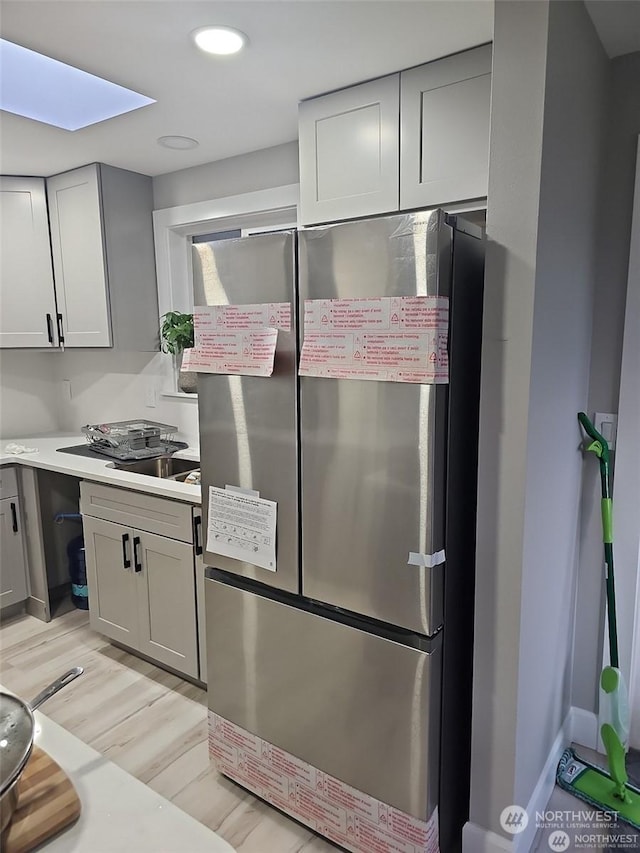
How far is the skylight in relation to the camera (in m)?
1.95

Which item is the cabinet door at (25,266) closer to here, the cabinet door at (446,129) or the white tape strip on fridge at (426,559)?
the cabinet door at (446,129)

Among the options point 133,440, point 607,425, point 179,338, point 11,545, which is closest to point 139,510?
point 133,440

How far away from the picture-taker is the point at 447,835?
158 cm

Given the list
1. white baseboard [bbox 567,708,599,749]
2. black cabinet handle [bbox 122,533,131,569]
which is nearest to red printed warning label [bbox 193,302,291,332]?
black cabinet handle [bbox 122,533,131,569]

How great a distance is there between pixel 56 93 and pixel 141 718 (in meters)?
2.42

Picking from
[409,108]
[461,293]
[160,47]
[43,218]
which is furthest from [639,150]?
[43,218]

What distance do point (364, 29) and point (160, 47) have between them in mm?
610

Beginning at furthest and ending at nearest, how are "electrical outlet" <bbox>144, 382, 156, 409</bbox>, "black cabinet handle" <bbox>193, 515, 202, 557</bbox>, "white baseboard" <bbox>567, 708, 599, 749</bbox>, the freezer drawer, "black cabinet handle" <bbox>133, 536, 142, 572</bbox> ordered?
"electrical outlet" <bbox>144, 382, 156, 409</bbox>
"black cabinet handle" <bbox>133, 536, 142, 572</bbox>
"black cabinet handle" <bbox>193, 515, 202, 557</bbox>
"white baseboard" <bbox>567, 708, 599, 749</bbox>
the freezer drawer

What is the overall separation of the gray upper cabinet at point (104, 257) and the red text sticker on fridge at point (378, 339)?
180 centimetres

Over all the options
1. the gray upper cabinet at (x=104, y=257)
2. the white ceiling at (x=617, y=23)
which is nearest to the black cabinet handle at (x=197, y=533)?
the gray upper cabinet at (x=104, y=257)

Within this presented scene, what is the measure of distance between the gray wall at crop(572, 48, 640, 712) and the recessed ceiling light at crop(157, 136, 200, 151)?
5.44 feet

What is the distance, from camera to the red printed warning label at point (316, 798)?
1.49m

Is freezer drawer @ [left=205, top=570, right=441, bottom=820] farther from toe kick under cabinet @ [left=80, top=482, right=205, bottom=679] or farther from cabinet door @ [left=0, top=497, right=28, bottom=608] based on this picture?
cabinet door @ [left=0, top=497, right=28, bottom=608]

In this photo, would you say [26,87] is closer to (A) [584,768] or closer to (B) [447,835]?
(B) [447,835]
